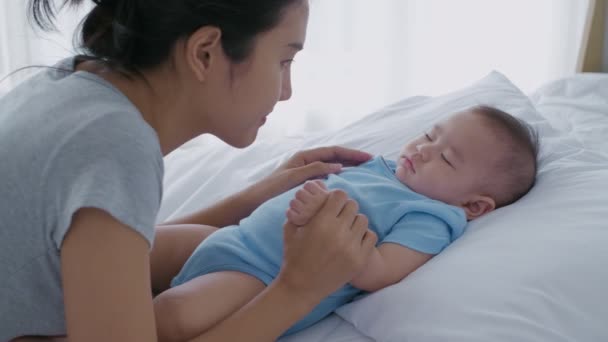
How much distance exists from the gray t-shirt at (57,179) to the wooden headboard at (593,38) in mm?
1852

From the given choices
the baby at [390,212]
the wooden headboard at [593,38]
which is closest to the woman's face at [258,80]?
the baby at [390,212]

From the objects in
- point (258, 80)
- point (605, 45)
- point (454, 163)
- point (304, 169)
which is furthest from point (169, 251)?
point (605, 45)

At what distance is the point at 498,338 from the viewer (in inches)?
33.7

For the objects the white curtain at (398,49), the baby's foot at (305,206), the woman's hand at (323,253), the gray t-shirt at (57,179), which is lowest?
the white curtain at (398,49)

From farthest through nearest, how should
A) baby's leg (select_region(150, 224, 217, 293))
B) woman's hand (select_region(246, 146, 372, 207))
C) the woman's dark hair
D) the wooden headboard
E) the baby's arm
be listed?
the wooden headboard → woman's hand (select_region(246, 146, 372, 207)) → baby's leg (select_region(150, 224, 217, 293)) → the baby's arm → the woman's dark hair

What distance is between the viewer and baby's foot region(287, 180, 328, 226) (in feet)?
3.07

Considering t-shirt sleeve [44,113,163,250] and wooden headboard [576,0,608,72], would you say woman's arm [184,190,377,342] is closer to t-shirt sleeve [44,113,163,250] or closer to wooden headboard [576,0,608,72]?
t-shirt sleeve [44,113,163,250]

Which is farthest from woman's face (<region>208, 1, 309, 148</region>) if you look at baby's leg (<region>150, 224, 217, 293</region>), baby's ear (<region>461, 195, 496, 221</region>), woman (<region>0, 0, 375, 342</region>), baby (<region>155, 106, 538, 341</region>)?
baby's ear (<region>461, 195, 496, 221</region>)

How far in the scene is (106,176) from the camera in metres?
0.73

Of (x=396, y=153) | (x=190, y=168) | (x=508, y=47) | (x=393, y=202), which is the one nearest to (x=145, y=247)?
(x=393, y=202)

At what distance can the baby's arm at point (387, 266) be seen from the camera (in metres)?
1.00

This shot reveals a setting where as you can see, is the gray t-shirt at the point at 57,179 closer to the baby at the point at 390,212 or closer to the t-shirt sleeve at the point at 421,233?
the baby at the point at 390,212

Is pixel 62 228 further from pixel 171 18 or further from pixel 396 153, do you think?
pixel 396 153

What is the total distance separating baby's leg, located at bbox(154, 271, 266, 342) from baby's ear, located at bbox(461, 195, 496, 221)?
0.43 metres
